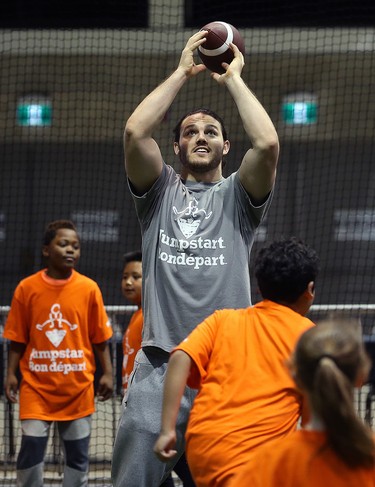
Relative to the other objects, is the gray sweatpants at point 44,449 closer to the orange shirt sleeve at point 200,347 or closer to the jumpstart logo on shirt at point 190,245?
the jumpstart logo on shirt at point 190,245

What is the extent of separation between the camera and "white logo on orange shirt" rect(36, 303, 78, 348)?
252 inches

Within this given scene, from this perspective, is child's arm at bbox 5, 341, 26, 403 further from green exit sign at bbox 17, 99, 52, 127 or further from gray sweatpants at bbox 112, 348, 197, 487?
green exit sign at bbox 17, 99, 52, 127

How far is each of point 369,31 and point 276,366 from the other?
9569 millimetres

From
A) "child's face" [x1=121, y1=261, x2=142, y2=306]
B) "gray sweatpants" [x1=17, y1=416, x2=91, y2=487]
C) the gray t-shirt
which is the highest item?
the gray t-shirt

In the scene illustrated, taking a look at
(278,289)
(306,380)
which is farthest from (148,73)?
(306,380)

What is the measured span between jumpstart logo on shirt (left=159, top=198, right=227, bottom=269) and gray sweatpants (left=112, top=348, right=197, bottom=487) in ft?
1.19

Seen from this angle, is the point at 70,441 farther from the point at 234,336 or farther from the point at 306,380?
the point at 306,380

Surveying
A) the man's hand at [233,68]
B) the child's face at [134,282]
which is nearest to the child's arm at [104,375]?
the child's face at [134,282]

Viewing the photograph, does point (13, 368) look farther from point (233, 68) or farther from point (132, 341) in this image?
point (233, 68)

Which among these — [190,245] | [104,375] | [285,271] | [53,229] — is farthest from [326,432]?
[53,229]

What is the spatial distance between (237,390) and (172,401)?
0.68 feet

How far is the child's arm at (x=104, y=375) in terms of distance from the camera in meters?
6.50

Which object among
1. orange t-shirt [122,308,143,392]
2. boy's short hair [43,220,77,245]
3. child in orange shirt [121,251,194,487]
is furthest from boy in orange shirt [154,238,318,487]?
boy's short hair [43,220,77,245]

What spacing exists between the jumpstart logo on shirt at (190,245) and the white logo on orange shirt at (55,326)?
2.50 meters
